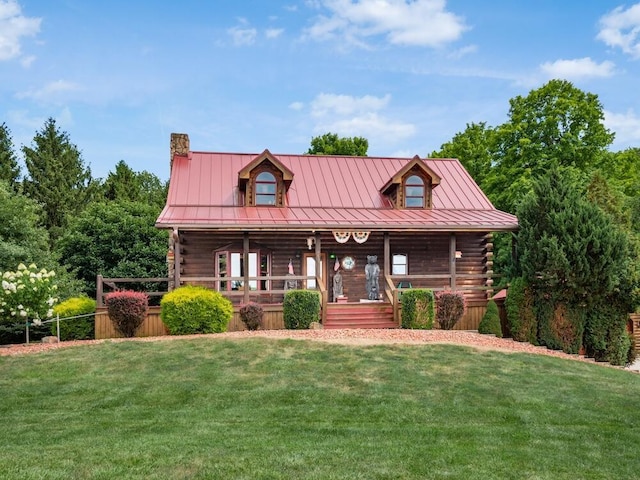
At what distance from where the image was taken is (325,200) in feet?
73.6

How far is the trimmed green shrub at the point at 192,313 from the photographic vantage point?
1595cm

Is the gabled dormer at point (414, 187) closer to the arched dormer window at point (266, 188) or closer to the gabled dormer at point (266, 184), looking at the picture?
the gabled dormer at point (266, 184)

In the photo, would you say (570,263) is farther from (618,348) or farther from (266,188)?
(266,188)

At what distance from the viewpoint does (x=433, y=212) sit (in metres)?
22.0

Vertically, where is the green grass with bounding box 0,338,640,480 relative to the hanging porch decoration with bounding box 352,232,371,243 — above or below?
below

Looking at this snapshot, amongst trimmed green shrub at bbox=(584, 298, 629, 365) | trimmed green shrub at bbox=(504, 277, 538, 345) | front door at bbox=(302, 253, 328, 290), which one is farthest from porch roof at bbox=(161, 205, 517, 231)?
trimmed green shrub at bbox=(584, 298, 629, 365)

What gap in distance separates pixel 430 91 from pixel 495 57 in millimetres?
6357

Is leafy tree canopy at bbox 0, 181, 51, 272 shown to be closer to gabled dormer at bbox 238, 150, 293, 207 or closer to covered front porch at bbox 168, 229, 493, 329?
covered front porch at bbox 168, 229, 493, 329

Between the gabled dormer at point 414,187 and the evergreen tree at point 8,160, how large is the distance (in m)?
23.3

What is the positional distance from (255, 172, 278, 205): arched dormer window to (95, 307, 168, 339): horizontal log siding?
20.5 ft

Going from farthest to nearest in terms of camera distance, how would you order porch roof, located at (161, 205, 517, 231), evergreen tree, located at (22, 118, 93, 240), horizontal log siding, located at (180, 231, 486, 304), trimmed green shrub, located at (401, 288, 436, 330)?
evergreen tree, located at (22, 118, 93, 240)
horizontal log siding, located at (180, 231, 486, 304)
porch roof, located at (161, 205, 517, 231)
trimmed green shrub, located at (401, 288, 436, 330)

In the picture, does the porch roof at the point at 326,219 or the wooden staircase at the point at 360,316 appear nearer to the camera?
the wooden staircase at the point at 360,316

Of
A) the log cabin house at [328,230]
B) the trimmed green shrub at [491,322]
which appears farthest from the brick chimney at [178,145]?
the trimmed green shrub at [491,322]

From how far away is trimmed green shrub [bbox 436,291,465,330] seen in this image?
17656 mm
